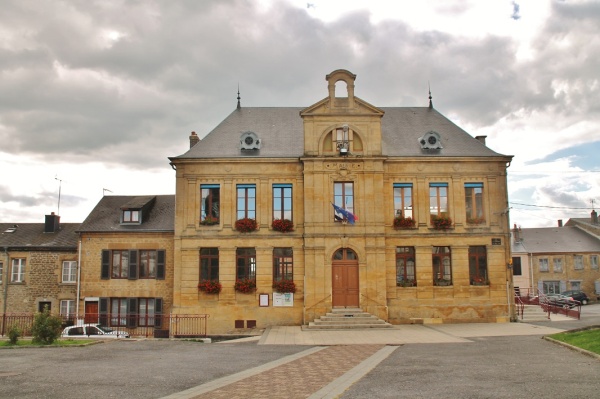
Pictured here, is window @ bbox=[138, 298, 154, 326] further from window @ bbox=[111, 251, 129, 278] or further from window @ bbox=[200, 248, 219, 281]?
window @ bbox=[200, 248, 219, 281]

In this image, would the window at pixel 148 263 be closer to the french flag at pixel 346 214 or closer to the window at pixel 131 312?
the window at pixel 131 312

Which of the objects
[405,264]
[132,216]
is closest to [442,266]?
[405,264]

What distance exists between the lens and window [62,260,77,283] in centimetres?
2895

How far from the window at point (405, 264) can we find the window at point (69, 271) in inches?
656

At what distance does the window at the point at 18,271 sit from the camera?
29234 millimetres

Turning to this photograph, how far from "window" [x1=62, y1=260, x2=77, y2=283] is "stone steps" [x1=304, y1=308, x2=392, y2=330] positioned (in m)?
12.9

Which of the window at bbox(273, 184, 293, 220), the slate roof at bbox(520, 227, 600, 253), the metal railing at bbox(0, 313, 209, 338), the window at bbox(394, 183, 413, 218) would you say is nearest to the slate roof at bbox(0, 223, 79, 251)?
the metal railing at bbox(0, 313, 209, 338)

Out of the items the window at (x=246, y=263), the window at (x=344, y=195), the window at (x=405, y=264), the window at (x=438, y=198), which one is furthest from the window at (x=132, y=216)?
the window at (x=438, y=198)

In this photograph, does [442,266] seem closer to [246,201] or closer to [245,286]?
[245,286]

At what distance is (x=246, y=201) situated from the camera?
27.3 meters

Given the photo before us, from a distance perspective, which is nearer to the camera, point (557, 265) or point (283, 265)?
point (283, 265)

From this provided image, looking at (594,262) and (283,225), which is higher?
(283,225)

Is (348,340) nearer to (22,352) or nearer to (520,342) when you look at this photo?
(520,342)

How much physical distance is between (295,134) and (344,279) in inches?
319
